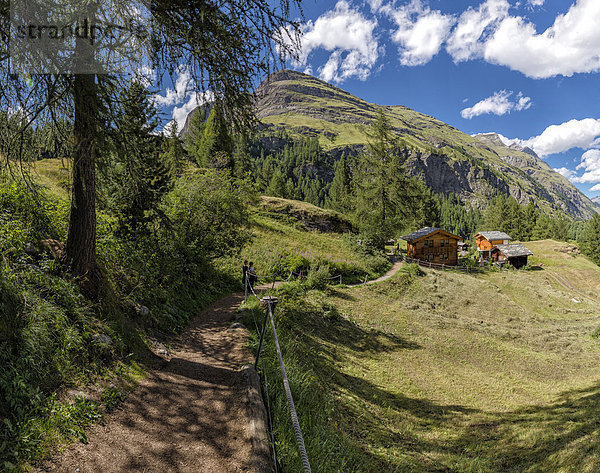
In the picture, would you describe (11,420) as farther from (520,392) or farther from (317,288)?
(317,288)

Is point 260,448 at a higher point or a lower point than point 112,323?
lower

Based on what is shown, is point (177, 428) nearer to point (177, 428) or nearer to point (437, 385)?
point (177, 428)

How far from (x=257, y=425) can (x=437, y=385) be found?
9.10 m

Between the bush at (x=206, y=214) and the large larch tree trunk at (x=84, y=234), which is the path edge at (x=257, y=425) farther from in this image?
the bush at (x=206, y=214)

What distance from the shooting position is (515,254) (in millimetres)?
47344

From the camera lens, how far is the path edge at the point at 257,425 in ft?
11.6

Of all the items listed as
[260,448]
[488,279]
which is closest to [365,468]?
[260,448]

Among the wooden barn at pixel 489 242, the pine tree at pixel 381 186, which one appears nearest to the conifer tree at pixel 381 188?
the pine tree at pixel 381 186

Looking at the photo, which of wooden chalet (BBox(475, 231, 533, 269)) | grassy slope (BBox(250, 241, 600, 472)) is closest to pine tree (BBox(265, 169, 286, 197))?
wooden chalet (BBox(475, 231, 533, 269))

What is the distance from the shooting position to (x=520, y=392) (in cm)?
1091

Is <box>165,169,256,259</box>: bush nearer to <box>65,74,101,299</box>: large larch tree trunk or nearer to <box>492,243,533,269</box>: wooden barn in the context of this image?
<box>65,74,101,299</box>: large larch tree trunk

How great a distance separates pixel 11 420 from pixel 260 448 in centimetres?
294

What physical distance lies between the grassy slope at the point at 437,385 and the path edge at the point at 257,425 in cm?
29

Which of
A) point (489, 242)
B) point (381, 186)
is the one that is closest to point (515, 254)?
point (489, 242)
